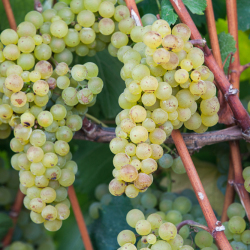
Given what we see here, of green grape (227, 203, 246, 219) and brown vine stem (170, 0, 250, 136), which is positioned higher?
brown vine stem (170, 0, 250, 136)

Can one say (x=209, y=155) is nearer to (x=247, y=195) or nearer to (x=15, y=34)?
(x=247, y=195)

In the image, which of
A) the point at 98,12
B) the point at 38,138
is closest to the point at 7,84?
the point at 38,138

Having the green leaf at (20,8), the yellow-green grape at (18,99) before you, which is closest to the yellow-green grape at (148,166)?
the yellow-green grape at (18,99)

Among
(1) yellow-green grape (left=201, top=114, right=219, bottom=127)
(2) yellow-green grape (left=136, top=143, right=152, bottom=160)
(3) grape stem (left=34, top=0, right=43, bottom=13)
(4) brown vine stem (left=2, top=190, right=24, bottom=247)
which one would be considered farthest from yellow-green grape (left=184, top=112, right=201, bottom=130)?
(4) brown vine stem (left=2, top=190, right=24, bottom=247)

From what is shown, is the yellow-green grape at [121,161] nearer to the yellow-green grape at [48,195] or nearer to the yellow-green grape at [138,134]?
the yellow-green grape at [138,134]

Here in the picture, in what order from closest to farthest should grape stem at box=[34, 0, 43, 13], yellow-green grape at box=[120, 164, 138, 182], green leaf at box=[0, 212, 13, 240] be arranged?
yellow-green grape at box=[120, 164, 138, 182] → grape stem at box=[34, 0, 43, 13] → green leaf at box=[0, 212, 13, 240]

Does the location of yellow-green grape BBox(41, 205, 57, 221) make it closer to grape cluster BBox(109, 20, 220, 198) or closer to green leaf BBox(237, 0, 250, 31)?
grape cluster BBox(109, 20, 220, 198)

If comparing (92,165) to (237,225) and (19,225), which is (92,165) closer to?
(19,225)
